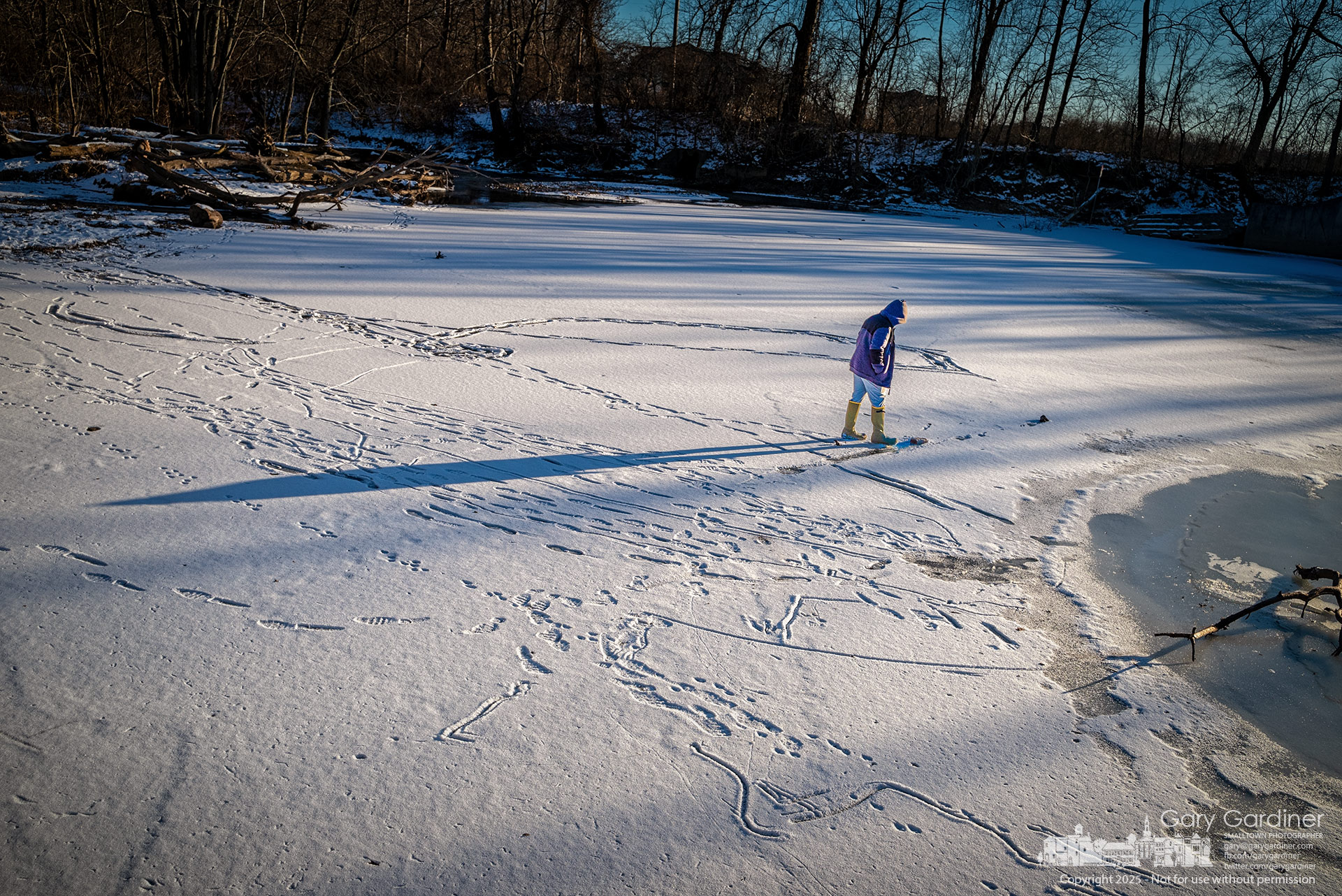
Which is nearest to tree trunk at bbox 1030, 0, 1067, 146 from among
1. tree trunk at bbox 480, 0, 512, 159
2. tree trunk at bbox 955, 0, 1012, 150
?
tree trunk at bbox 955, 0, 1012, 150

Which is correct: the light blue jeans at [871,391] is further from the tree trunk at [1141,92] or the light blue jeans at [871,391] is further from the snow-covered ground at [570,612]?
the tree trunk at [1141,92]

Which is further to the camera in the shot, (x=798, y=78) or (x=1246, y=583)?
(x=798, y=78)

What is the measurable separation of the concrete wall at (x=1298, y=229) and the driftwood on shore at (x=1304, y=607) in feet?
72.4

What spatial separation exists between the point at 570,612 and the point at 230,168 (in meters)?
14.7

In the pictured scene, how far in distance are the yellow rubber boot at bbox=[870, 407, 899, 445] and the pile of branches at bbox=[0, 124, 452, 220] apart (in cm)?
986

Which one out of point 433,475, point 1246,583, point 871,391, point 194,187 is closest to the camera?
point 1246,583

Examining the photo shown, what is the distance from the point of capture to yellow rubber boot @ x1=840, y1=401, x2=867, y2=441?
5.23m

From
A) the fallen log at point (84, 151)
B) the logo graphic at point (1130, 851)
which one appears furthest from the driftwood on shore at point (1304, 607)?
the fallen log at point (84, 151)

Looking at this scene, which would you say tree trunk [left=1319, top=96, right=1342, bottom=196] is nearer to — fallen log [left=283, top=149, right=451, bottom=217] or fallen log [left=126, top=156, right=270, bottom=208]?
fallen log [left=283, top=149, right=451, bottom=217]

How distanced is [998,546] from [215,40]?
65.9 ft

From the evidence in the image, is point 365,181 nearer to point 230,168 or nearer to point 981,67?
point 230,168

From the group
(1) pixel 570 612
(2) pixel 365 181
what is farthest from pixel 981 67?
(1) pixel 570 612

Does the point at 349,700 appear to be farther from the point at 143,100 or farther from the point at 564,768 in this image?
the point at 143,100

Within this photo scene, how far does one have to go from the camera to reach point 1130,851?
224cm
